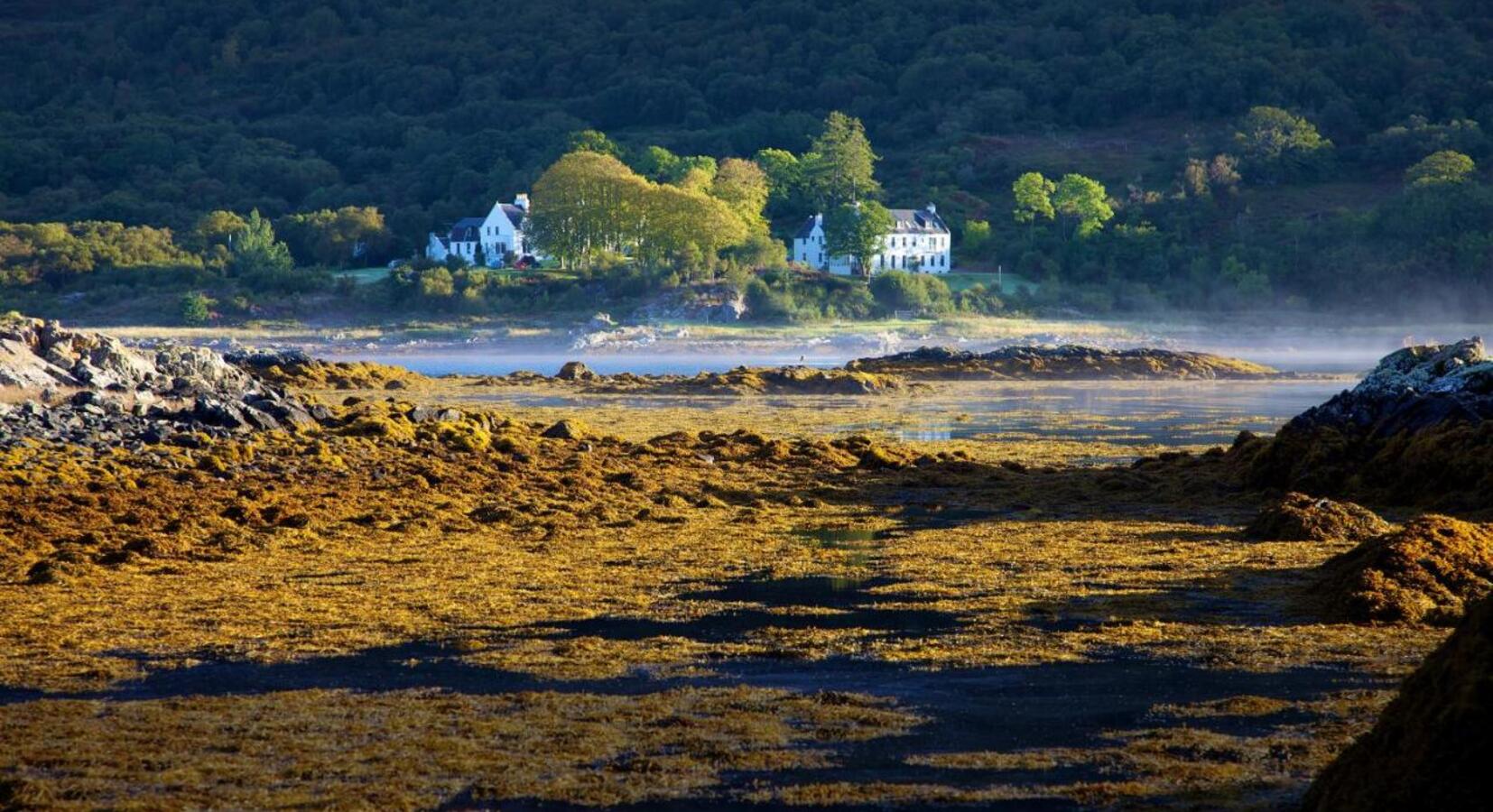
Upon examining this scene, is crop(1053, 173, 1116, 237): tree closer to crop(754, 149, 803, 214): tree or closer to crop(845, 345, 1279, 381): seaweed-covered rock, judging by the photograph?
crop(754, 149, 803, 214): tree

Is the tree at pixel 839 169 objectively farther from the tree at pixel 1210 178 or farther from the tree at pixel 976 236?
the tree at pixel 1210 178

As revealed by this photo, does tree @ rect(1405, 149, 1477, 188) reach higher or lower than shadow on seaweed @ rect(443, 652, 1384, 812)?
higher

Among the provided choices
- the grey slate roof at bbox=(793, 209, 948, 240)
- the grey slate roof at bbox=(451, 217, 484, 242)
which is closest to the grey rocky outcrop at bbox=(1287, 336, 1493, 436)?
the grey slate roof at bbox=(793, 209, 948, 240)

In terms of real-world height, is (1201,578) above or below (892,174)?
below

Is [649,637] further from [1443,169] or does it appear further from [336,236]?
[1443,169]

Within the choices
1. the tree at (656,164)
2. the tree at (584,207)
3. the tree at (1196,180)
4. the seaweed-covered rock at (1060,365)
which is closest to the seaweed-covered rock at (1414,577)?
the seaweed-covered rock at (1060,365)

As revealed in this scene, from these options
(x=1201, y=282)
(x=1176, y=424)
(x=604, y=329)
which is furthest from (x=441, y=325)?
(x=1176, y=424)

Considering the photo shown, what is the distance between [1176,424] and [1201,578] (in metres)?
23.8

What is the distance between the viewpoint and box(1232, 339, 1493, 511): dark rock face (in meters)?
23.2

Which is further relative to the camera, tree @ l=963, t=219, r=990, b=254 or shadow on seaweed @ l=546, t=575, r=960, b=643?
tree @ l=963, t=219, r=990, b=254

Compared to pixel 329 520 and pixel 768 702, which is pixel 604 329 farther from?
pixel 768 702

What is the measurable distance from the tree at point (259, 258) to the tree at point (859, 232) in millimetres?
35748

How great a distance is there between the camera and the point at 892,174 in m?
158

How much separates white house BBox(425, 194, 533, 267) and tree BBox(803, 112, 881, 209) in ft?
78.4
